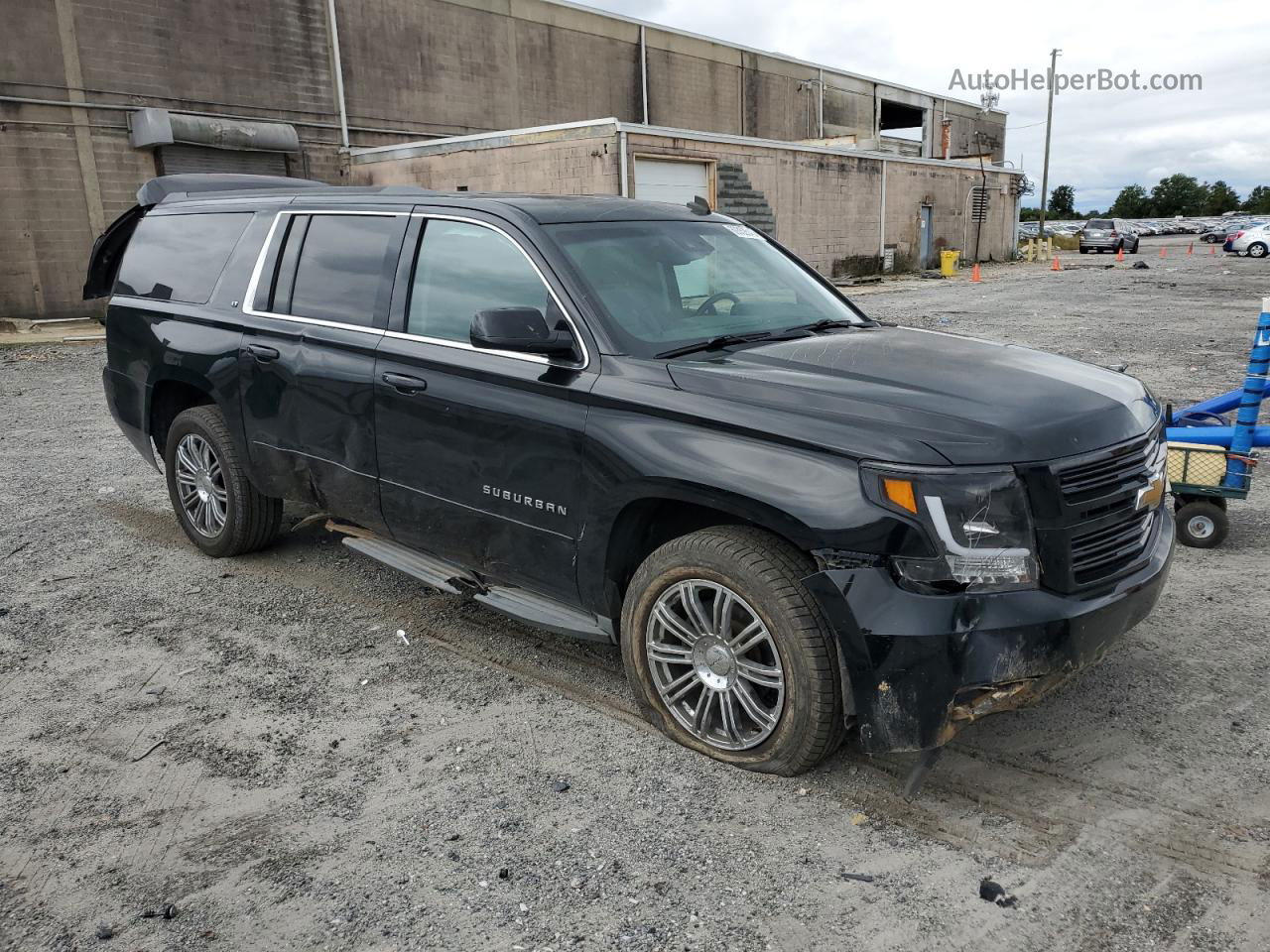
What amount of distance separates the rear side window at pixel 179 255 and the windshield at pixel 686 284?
2.34 meters

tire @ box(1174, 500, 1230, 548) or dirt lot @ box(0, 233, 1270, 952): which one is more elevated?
tire @ box(1174, 500, 1230, 548)

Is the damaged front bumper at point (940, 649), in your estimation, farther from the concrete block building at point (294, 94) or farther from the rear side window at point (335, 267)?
the concrete block building at point (294, 94)

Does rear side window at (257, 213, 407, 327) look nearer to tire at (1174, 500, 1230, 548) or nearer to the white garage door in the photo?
tire at (1174, 500, 1230, 548)

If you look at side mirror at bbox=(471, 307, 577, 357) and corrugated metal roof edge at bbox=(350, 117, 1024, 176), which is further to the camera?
corrugated metal roof edge at bbox=(350, 117, 1024, 176)

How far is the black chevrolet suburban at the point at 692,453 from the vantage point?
300cm

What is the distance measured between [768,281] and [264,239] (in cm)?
264

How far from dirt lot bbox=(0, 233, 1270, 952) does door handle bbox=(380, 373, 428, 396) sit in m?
1.20

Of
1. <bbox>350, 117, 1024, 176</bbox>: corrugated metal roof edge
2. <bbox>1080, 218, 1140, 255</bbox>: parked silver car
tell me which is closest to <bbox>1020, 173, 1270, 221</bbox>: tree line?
<bbox>1080, 218, 1140, 255</bbox>: parked silver car

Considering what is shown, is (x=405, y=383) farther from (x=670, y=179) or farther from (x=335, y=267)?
(x=670, y=179)

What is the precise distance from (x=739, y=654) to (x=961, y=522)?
871mm

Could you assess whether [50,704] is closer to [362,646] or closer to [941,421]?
[362,646]

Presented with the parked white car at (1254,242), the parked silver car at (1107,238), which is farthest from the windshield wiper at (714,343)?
the parked silver car at (1107,238)

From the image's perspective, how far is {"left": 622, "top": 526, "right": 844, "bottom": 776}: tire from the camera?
317 cm

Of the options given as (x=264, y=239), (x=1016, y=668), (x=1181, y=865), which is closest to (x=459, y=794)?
(x=1016, y=668)
